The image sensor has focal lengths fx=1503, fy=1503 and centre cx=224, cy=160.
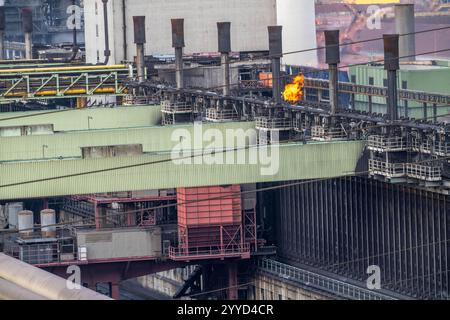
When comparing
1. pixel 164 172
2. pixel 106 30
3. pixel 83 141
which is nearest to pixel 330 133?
pixel 164 172

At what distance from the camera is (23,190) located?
149 ft

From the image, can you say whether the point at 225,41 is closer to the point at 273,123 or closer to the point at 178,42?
the point at 178,42

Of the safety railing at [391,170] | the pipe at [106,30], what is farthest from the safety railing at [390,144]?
the pipe at [106,30]

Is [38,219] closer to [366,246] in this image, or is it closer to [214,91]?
[214,91]

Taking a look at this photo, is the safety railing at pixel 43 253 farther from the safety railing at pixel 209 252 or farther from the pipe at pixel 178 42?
the pipe at pixel 178 42

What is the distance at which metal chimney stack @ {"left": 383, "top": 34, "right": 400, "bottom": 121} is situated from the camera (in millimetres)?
46094

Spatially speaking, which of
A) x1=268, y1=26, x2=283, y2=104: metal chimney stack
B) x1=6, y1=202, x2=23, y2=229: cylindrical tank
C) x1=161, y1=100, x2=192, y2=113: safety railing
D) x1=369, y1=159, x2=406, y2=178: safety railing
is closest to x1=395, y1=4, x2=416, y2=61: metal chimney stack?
x1=161, y1=100, x2=192, y2=113: safety railing

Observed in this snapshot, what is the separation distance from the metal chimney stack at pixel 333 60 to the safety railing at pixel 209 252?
20.0ft

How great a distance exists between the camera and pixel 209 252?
52.7 meters

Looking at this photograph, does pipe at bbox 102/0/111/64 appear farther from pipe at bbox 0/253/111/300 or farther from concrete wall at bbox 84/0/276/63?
pipe at bbox 0/253/111/300

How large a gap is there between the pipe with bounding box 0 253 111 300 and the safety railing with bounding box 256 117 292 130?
552 inches

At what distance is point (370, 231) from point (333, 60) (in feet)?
19.0

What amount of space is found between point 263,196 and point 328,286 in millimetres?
7667
